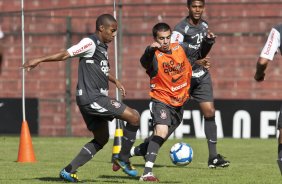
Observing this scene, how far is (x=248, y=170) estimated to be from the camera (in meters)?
12.6

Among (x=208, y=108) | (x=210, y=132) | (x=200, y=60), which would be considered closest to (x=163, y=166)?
(x=210, y=132)

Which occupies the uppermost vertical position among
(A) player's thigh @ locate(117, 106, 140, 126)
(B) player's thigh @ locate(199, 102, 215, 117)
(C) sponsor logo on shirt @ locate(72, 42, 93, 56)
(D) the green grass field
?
(C) sponsor logo on shirt @ locate(72, 42, 93, 56)

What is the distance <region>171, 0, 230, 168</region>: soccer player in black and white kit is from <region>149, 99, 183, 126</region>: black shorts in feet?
4.42

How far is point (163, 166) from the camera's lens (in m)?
13.3

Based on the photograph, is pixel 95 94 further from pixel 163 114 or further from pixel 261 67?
pixel 261 67

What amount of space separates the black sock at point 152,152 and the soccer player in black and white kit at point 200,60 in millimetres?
1828

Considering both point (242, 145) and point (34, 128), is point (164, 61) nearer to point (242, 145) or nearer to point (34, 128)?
point (242, 145)

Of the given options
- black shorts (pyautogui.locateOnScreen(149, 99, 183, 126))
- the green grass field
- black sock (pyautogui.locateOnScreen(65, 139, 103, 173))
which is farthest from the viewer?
black shorts (pyautogui.locateOnScreen(149, 99, 183, 126))

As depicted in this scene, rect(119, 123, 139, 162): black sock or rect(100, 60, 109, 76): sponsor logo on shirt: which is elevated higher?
rect(100, 60, 109, 76): sponsor logo on shirt

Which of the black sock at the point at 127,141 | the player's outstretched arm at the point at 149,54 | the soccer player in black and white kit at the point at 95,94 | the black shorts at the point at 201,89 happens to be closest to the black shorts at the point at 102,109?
the soccer player in black and white kit at the point at 95,94

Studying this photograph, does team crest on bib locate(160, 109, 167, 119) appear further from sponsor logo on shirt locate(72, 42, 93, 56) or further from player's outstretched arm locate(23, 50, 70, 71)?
player's outstretched arm locate(23, 50, 70, 71)

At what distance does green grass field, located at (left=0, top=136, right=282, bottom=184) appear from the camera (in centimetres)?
1123

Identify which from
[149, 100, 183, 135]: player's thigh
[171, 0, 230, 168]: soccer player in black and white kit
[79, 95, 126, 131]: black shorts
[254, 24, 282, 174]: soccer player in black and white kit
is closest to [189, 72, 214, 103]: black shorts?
[171, 0, 230, 168]: soccer player in black and white kit

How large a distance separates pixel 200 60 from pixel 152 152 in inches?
83.5
